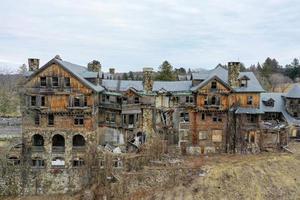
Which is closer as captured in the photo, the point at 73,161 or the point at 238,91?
the point at 73,161

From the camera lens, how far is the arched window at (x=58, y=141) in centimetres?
5072

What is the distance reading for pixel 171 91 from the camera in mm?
54250

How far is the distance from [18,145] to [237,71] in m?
30.9

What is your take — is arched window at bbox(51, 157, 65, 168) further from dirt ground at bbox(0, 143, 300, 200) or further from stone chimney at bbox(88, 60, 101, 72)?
stone chimney at bbox(88, 60, 101, 72)

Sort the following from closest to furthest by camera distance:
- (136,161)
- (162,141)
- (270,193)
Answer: (270,193) < (136,161) < (162,141)

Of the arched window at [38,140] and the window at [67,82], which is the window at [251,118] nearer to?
the window at [67,82]

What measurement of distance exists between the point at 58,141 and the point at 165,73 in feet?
101

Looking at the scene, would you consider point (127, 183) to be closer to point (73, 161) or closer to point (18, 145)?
point (73, 161)

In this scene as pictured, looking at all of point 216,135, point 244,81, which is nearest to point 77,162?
point 216,135

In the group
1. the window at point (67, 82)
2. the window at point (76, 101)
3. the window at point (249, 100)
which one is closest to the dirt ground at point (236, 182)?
the window at point (249, 100)

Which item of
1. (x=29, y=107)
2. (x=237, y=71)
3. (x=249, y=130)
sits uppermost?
(x=237, y=71)

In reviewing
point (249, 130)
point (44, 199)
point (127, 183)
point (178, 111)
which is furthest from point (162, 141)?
point (44, 199)

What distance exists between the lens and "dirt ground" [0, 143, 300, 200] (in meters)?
41.9

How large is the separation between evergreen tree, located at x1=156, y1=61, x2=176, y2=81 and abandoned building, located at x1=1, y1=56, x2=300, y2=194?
18.7m
